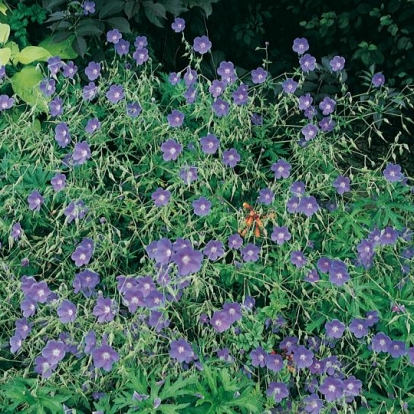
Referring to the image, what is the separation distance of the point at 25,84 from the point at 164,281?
5.77ft

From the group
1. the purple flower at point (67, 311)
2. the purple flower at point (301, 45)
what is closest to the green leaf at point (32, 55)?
the purple flower at point (301, 45)

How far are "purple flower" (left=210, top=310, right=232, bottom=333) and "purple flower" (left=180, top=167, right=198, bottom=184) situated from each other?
57 centimetres

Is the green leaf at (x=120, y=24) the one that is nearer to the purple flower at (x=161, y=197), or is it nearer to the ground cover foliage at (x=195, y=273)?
the ground cover foliage at (x=195, y=273)

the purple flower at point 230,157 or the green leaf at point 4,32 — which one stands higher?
the green leaf at point 4,32

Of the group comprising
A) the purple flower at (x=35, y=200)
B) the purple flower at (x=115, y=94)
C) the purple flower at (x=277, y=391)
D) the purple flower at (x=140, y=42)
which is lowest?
the purple flower at (x=277, y=391)

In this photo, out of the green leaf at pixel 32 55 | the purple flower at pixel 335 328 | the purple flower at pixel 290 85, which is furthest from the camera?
the green leaf at pixel 32 55

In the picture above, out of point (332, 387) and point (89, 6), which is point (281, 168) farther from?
point (89, 6)

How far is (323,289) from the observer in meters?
2.79

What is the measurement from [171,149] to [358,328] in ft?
3.29

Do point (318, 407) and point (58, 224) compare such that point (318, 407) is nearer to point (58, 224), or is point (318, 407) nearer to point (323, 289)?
point (323, 289)

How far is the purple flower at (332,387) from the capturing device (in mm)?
2531

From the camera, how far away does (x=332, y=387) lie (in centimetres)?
254

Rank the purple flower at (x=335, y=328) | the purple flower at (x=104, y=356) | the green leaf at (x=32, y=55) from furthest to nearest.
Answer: the green leaf at (x=32, y=55)
the purple flower at (x=335, y=328)
the purple flower at (x=104, y=356)

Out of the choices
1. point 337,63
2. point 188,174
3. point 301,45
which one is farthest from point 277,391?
point 301,45
